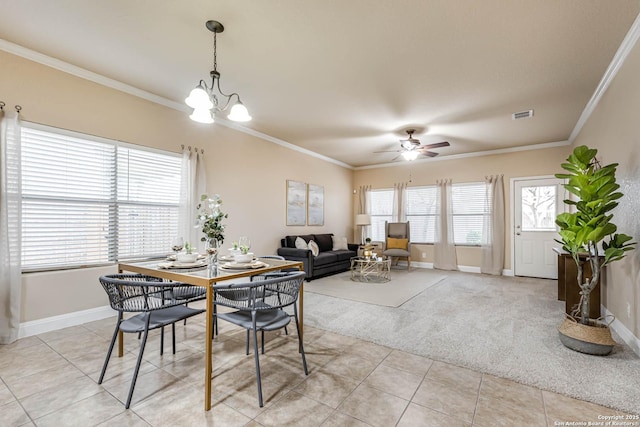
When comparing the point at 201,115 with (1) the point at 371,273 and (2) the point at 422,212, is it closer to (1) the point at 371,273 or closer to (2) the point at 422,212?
(1) the point at 371,273

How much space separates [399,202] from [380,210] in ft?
2.05

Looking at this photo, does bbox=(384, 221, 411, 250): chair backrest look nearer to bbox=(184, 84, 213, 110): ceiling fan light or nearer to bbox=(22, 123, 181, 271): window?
bbox=(22, 123, 181, 271): window

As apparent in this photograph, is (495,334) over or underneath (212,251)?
underneath

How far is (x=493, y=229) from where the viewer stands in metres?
6.39

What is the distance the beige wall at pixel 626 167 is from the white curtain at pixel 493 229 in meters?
2.91

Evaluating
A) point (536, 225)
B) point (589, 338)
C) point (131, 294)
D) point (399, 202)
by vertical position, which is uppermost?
point (399, 202)

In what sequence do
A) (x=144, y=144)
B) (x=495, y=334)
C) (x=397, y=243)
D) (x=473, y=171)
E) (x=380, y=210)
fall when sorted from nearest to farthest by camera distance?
(x=495, y=334) → (x=144, y=144) → (x=473, y=171) → (x=397, y=243) → (x=380, y=210)

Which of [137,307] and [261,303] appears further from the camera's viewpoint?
[261,303]

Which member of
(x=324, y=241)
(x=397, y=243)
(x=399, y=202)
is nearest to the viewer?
(x=324, y=241)

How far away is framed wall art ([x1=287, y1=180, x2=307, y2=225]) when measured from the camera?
242 inches

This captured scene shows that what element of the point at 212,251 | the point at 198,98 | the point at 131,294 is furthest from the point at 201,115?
the point at 131,294

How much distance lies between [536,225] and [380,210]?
11.3 ft

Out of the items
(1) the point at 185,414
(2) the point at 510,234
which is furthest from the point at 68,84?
(2) the point at 510,234

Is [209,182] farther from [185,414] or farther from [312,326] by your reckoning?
[185,414]
